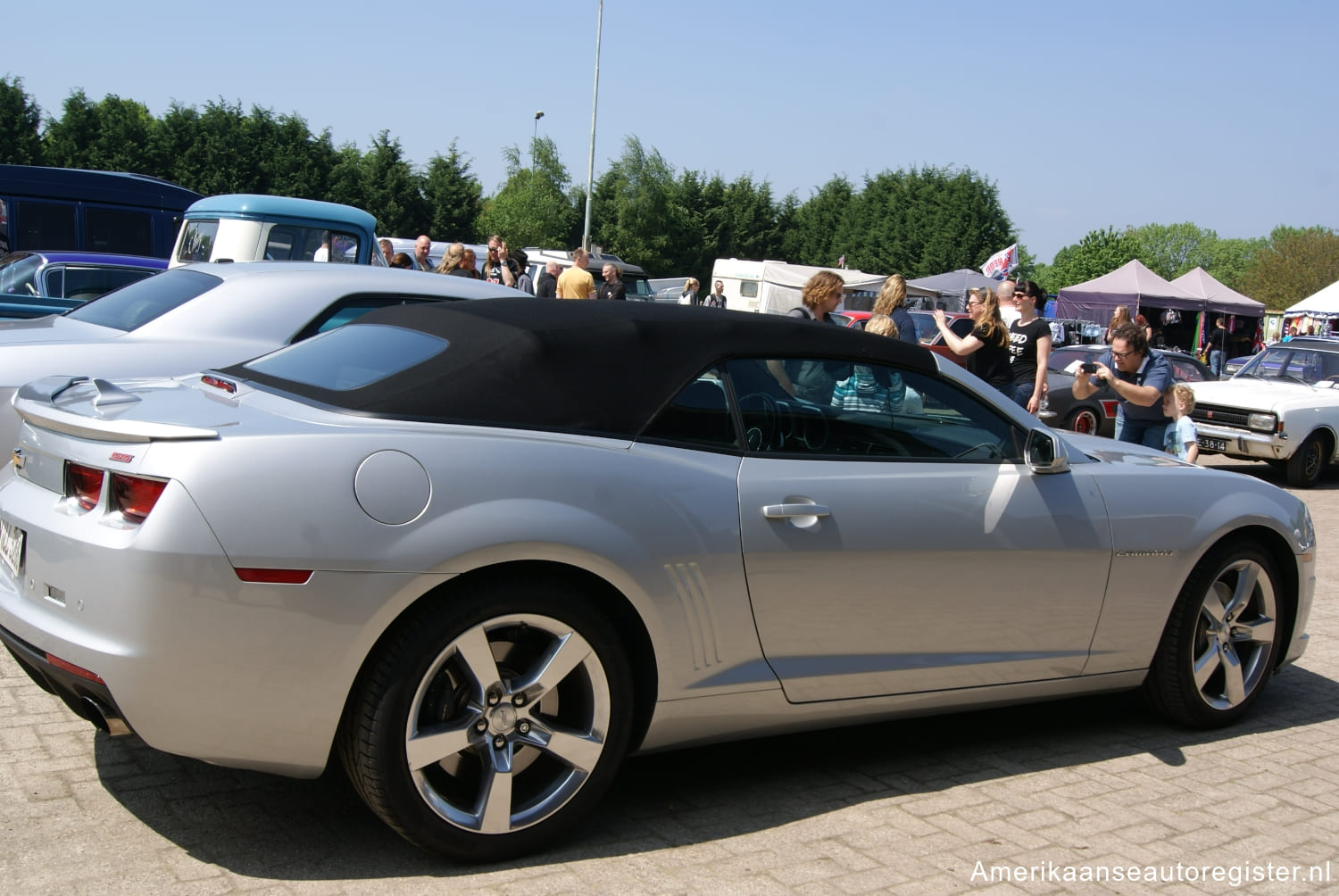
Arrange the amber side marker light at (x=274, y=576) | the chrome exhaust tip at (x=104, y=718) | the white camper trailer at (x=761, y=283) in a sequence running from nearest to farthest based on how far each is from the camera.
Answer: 1. the amber side marker light at (x=274, y=576)
2. the chrome exhaust tip at (x=104, y=718)
3. the white camper trailer at (x=761, y=283)

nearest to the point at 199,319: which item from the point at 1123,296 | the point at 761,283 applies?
the point at 1123,296

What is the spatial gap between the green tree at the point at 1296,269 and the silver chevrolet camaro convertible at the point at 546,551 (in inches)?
4088

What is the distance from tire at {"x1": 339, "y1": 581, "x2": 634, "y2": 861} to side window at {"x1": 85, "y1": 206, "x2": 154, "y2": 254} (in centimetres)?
1505

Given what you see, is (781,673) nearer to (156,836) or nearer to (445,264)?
(156,836)

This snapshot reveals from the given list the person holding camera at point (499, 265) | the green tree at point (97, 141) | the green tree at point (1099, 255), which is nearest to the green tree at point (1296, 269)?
the green tree at point (1099, 255)

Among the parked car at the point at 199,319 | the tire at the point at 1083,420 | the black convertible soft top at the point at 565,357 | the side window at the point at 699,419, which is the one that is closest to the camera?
the black convertible soft top at the point at 565,357

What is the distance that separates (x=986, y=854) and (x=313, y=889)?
72.1 inches

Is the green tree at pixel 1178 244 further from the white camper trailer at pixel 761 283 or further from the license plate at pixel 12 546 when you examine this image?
the license plate at pixel 12 546

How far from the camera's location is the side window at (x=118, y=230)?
1609 cm

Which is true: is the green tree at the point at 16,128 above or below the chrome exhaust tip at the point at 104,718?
above

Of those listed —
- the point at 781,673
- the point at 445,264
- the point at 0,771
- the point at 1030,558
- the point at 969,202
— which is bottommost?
the point at 0,771

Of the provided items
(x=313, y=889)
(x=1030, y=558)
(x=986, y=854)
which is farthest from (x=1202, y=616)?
(x=313, y=889)

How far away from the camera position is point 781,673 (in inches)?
135

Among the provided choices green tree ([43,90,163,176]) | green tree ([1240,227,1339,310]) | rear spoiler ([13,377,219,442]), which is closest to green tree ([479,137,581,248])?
green tree ([43,90,163,176])
